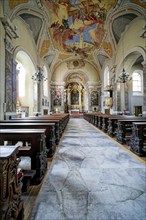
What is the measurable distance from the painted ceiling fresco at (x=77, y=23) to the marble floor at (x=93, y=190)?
33.9 feet

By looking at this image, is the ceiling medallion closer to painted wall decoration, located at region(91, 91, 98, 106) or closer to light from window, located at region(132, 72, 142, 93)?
painted wall decoration, located at region(91, 91, 98, 106)

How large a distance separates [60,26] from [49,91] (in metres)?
8.53

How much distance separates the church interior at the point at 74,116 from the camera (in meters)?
1.79

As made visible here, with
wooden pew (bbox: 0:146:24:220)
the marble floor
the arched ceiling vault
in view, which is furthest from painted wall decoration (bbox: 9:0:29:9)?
wooden pew (bbox: 0:146:24:220)

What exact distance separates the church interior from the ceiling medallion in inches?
5.2

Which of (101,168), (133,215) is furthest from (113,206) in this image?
(101,168)

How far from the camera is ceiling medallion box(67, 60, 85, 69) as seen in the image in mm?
20000

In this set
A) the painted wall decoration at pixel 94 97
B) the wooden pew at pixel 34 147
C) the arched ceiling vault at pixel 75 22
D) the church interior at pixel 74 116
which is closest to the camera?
the church interior at pixel 74 116

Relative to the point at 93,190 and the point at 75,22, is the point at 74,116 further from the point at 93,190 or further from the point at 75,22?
the point at 93,190

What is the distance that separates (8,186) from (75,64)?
20075 mm

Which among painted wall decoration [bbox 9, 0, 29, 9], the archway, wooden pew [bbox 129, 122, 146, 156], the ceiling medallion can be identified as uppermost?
the ceiling medallion

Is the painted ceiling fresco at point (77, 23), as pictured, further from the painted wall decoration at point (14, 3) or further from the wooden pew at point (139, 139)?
the wooden pew at point (139, 139)

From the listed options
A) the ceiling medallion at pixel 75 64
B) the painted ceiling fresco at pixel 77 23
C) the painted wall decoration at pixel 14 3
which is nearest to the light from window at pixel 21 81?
the painted ceiling fresco at pixel 77 23

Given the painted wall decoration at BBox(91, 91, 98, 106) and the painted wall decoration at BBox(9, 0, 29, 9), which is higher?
the painted wall decoration at BBox(9, 0, 29, 9)
